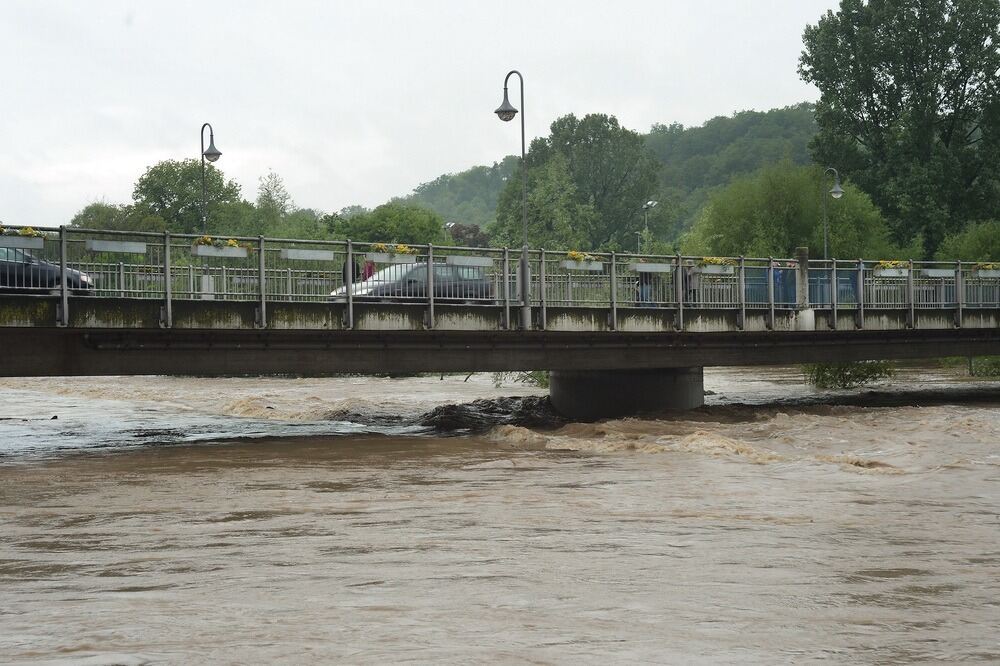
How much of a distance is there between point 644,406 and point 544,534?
18.5 m

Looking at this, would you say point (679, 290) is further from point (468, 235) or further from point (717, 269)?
point (468, 235)

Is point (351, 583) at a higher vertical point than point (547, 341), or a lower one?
lower

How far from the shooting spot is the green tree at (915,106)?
66.8 meters

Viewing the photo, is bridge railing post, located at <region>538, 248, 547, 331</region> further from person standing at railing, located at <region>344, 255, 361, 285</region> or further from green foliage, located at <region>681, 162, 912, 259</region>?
green foliage, located at <region>681, 162, 912, 259</region>

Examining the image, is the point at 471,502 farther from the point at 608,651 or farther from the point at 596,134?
the point at 596,134

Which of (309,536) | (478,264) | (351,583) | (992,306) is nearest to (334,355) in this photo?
(478,264)

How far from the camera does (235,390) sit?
163 feet

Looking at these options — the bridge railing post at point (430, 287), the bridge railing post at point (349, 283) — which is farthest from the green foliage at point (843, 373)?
the bridge railing post at point (349, 283)

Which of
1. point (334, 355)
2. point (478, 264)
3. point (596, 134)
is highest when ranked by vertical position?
point (596, 134)

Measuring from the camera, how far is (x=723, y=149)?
Result: 512 ft

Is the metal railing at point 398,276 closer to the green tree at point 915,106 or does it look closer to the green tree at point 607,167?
→ the green tree at point 915,106

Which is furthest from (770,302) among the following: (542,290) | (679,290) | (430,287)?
(430,287)

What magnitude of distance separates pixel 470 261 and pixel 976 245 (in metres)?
43.2

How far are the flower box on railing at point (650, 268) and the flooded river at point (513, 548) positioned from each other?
16.6 feet
